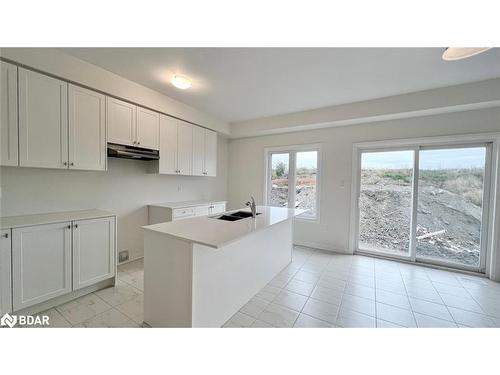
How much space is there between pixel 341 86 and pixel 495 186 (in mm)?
2564

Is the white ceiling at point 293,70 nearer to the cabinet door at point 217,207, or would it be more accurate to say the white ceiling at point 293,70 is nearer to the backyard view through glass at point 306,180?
the backyard view through glass at point 306,180

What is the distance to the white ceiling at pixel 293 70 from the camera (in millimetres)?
1960

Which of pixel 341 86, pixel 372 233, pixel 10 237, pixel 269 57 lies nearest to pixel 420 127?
pixel 341 86

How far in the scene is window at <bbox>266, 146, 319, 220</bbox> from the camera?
13.3 feet

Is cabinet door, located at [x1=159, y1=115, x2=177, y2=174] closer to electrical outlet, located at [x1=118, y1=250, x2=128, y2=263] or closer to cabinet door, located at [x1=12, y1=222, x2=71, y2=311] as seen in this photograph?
electrical outlet, located at [x1=118, y1=250, x2=128, y2=263]

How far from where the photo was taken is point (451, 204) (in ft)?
9.95

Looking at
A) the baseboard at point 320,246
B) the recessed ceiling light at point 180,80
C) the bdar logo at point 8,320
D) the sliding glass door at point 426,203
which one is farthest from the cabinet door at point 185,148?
the sliding glass door at point 426,203

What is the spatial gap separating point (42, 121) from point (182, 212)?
1.93 meters

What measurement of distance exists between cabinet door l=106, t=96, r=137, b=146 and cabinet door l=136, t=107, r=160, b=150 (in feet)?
0.24

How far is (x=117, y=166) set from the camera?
292cm

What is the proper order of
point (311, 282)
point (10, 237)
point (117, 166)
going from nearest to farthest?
point (10, 237) < point (311, 282) < point (117, 166)

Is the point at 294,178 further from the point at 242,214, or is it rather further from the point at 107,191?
the point at 107,191

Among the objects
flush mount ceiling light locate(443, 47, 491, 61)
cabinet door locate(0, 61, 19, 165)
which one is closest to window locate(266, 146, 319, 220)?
flush mount ceiling light locate(443, 47, 491, 61)
